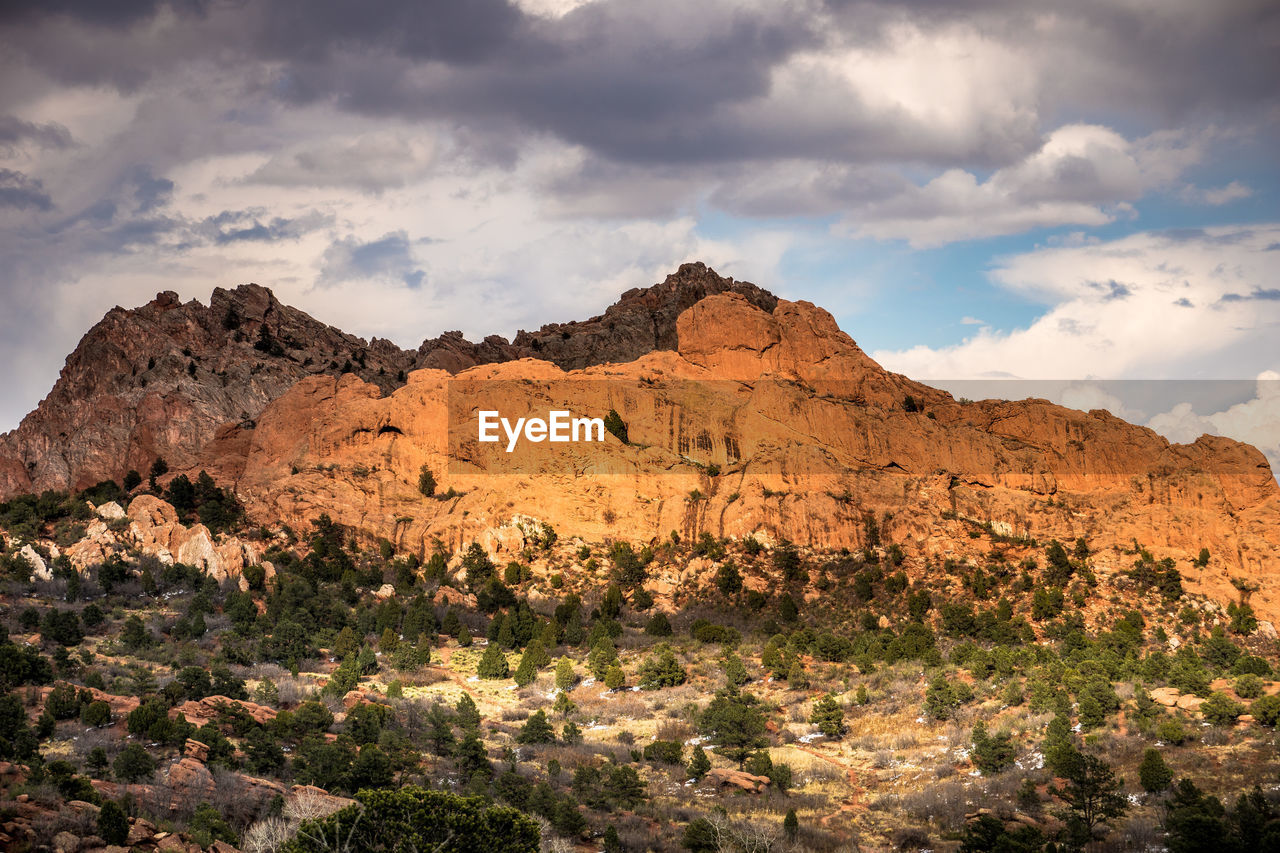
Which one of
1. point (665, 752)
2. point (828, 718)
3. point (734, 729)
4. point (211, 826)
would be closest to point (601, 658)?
point (828, 718)

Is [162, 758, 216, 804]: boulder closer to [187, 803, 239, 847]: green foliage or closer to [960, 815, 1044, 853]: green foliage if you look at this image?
[187, 803, 239, 847]: green foliage

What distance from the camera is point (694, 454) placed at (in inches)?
4505

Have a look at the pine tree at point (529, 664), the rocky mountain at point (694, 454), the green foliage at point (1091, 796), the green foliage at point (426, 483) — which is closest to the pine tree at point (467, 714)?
the pine tree at point (529, 664)

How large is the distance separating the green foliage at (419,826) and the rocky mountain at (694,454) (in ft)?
224

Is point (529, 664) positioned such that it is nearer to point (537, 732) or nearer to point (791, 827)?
point (537, 732)

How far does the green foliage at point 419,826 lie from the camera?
33781 mm

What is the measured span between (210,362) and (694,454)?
65779 mm

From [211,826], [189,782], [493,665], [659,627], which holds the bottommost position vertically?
[211,826]

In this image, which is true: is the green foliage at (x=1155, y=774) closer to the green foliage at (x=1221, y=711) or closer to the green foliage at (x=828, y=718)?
the green foliage at (x=1221, y=711)

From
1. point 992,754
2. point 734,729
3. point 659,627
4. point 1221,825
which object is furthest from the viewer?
point 659,627

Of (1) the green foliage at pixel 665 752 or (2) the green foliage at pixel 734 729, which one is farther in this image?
(2) the green foliage at pixel 734 729

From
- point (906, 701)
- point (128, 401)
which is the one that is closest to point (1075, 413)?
point (906, 701)

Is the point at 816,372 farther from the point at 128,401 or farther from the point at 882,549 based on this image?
the point at 128,401

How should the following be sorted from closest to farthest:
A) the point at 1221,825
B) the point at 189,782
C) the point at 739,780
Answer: the point at 1221,825 < the point at 189,782 < the point at 739,780
